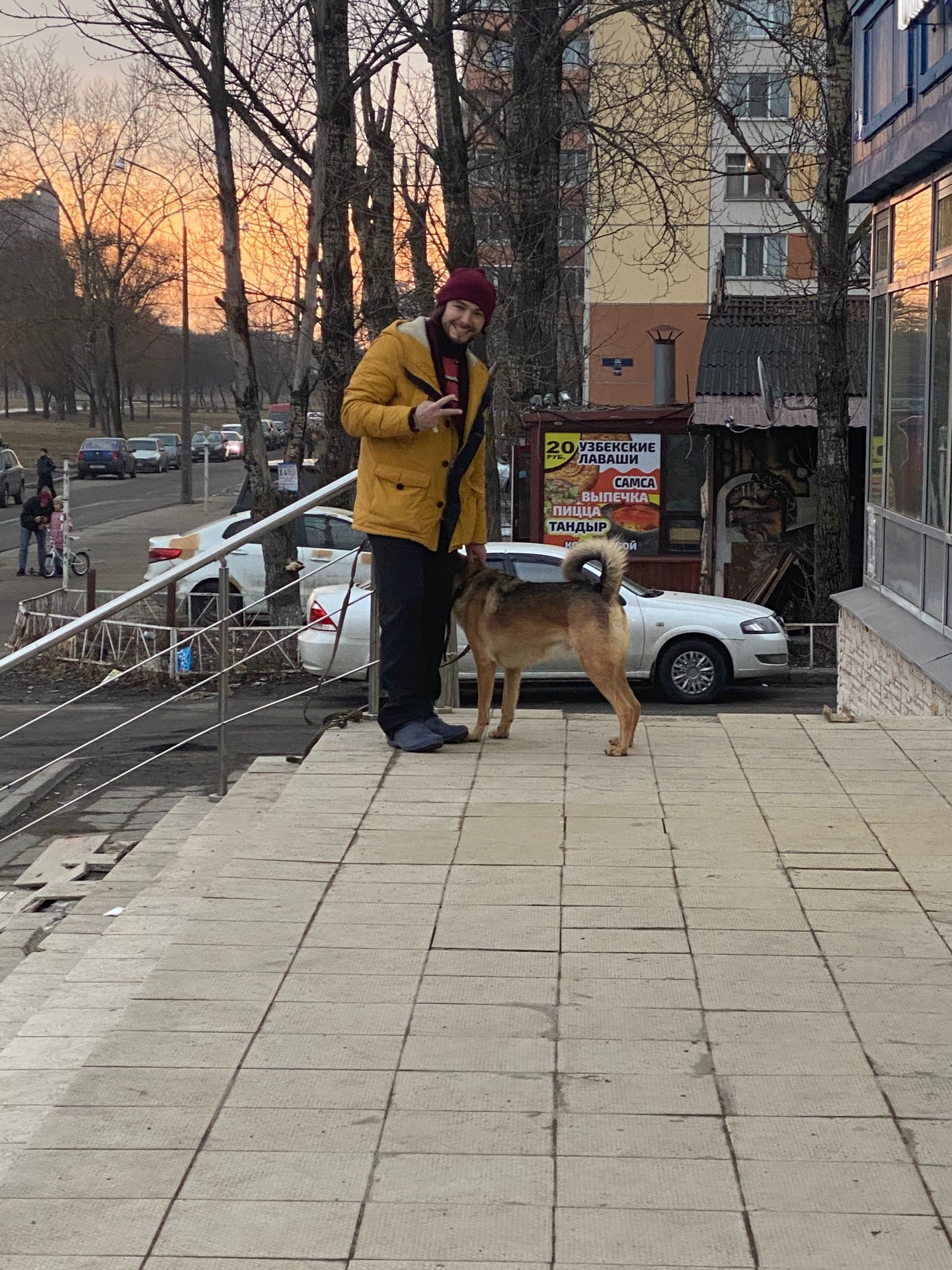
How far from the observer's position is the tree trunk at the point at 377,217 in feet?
59.6

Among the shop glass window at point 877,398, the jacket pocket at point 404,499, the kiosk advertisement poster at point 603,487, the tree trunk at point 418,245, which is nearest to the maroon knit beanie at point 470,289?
the jacket pocket at point 404,499

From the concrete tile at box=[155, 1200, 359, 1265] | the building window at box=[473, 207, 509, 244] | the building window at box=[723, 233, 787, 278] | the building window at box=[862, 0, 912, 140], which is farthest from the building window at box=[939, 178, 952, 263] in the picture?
the building window at box=[723, 233, 787, 278]

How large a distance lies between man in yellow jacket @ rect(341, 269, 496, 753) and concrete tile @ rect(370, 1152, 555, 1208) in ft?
11.2

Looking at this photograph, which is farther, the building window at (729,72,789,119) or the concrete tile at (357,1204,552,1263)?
the building window at (729,72,789,119)

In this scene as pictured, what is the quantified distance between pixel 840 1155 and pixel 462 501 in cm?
385

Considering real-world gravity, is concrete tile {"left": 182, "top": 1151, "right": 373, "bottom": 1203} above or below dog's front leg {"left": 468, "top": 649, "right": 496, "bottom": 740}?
below

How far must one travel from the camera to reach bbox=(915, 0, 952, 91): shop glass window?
812 cm

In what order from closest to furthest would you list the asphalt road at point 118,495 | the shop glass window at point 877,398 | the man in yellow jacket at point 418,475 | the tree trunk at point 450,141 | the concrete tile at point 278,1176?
the concrete tile at point 278,1176
the man in yellow jacket at point 418,475
the shop glass window at point 877,398
the tree trunk at point 450,141
the asphalt road at point 118,495

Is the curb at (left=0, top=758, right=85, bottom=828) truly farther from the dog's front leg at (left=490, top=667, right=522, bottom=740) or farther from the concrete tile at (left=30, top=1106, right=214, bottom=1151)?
the concrete tile at (left=30, top=1106, right=214, bottom=1151)

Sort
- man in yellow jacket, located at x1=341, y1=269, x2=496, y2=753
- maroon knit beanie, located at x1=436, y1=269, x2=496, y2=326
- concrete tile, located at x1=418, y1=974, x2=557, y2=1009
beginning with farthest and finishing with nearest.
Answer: man in yellow jacket, located at x1=341, y1=269, x2=496, y2=753 < maroon knit beanie, located at x1=436, y1=269, x2=496, y2=326 < concrete tile, located at x1=418, y1=974, x2=557, y2=1009

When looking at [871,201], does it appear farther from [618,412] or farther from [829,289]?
[618,412]

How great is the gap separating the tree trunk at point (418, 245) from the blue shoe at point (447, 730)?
511 inches

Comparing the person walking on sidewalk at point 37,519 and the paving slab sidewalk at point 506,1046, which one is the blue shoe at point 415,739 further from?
the person walking on sidewalk at point 37,519

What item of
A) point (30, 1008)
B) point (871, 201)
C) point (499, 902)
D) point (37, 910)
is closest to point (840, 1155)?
point (499, 902)
